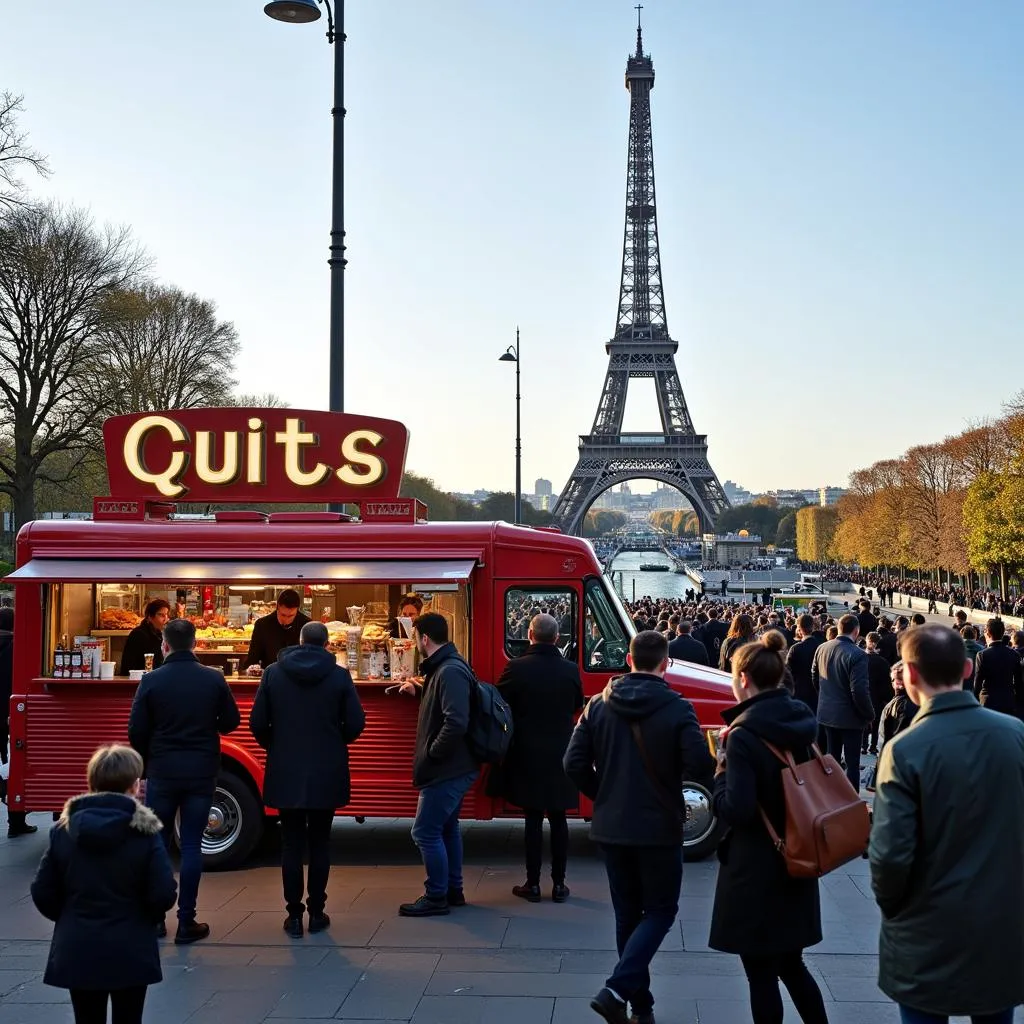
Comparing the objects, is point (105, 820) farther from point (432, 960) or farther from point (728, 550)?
point (728, 550)

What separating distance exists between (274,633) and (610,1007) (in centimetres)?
457

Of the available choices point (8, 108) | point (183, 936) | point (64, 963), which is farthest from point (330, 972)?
point (8, 108)

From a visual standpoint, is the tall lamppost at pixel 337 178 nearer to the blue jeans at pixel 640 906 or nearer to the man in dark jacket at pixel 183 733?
the man in dark jacket at pixel 183 733

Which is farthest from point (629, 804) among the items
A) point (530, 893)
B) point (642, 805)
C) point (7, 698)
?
point (7, 698)

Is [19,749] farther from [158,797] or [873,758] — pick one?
[873,758]

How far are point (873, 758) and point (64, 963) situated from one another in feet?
37.7

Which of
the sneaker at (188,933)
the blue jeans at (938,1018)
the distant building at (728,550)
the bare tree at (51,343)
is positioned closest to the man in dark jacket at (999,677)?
the sneaker at (188,933)

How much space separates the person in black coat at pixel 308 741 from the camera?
7188mm

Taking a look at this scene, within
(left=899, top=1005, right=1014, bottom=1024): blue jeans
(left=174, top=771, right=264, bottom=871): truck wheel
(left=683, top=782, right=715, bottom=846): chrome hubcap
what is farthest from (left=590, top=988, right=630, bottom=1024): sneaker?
(left=174, top=771, right=264, bottom=871): truck wheel

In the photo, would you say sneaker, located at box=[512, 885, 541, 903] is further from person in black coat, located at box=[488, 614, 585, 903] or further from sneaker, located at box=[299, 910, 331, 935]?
sneaker, located at box=[299, 910, 331, 935]

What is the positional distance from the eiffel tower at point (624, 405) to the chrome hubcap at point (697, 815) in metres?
Answer: 79.7

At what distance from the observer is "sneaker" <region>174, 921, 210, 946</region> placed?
7.01m

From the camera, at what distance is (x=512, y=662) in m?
7.96

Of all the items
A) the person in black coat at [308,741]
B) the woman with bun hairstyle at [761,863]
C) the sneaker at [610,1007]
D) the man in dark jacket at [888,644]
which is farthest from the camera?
the man in dark jacket at [888,644]
